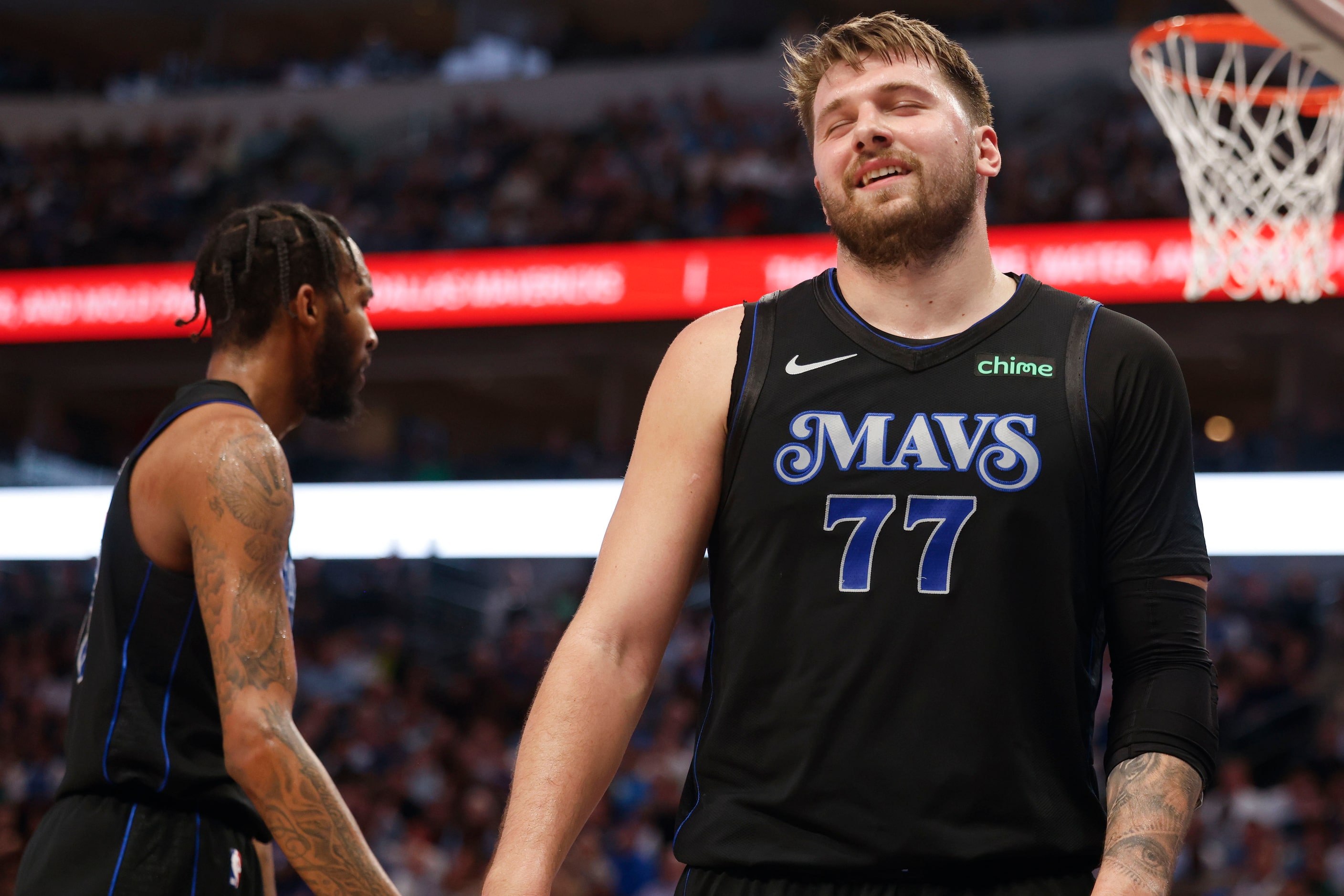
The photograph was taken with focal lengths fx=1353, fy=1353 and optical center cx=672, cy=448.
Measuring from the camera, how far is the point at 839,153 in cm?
200

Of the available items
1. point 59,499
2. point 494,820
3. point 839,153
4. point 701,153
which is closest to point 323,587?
point 59,499

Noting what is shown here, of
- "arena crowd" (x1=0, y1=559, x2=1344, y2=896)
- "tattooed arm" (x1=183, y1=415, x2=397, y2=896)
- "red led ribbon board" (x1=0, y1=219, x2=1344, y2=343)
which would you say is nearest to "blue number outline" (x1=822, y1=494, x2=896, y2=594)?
"tattooed arm" (x1=183, y1=415, x2=397, y2=896)

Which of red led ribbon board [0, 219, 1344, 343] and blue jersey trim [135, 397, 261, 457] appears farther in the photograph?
red led ribbon board [0, 219, 1344, 343]

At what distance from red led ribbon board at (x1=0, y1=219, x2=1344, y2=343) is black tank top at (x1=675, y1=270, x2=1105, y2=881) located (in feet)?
32.7

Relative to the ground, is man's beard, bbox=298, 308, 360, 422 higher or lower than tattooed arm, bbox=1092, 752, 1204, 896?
higher

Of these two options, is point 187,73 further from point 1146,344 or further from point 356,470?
point 1146,344

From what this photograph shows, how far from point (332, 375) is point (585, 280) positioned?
36.0 feet

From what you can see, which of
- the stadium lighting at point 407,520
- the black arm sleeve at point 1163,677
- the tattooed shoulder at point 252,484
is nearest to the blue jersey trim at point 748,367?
the black arm sleeve at point 1163,677

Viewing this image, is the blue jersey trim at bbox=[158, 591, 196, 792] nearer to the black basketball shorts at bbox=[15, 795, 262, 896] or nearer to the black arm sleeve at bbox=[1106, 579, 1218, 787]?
the black basketball shorts at bbox=[15, 795, 262, 896]

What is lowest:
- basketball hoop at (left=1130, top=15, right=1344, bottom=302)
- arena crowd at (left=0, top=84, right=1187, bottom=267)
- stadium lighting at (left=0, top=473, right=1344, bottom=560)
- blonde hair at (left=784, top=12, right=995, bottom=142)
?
blonde hair at (left=784, top=12, right=995, bottom=142)

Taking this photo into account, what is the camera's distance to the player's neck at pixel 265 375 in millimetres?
2910

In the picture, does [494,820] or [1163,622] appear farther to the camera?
[494,820]

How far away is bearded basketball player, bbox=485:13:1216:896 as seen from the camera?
1.71m

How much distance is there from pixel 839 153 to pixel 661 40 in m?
19.2
